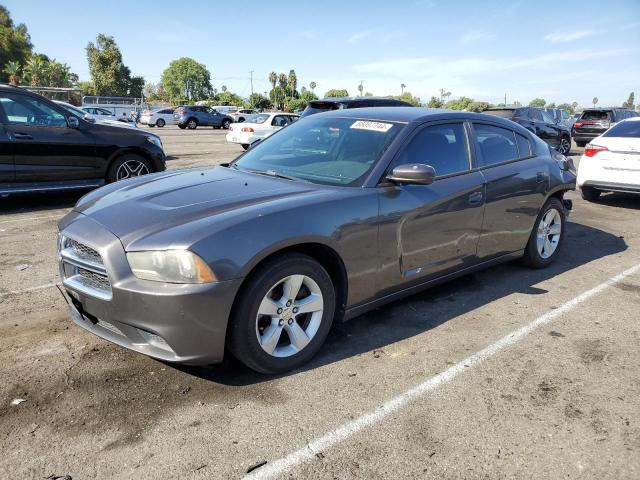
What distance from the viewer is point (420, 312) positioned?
13.4ft

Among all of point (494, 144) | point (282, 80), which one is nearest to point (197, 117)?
point (494, 144)

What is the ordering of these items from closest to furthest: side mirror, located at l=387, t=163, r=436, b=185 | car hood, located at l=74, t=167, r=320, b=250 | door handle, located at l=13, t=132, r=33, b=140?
car hood, located at l=74, t=167, r=320, b=250, side mirror, located at l=387, t=163, r=436, b=185, door handle, located at l=13, t=132, r=33, b=140

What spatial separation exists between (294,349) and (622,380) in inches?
80.8

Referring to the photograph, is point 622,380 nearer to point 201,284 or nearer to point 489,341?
point 489,341

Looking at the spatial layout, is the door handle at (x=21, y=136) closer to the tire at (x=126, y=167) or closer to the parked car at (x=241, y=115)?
the tire at (x=126, y=167)

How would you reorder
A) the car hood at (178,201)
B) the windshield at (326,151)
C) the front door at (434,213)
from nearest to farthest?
the car hood at (178,201), the front door at (434,213), the windshield at (326,151)

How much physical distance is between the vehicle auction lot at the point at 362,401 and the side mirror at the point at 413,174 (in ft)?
3.64

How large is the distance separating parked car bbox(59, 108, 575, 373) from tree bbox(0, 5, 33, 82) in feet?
271

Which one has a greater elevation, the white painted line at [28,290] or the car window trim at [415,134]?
the car window trim at [415,134]

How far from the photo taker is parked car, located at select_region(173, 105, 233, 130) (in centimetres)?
3438

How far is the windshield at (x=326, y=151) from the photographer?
12.0 feet

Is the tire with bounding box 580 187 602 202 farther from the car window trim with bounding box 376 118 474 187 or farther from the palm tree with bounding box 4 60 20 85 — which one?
the palm tree with bounding box 4 60 20 85

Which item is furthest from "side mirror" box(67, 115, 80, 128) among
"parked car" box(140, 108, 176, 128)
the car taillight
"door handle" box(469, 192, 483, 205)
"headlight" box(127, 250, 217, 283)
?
"parked car" box(140, 108, 176, 128)

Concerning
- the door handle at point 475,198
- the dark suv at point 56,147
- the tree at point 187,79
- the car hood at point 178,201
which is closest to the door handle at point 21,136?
the dark suv at point 56,147
